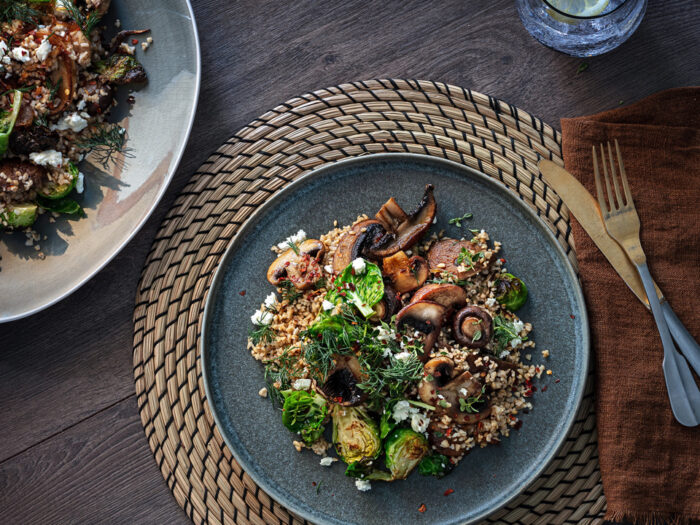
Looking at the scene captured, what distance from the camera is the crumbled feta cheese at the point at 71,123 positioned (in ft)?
7.91

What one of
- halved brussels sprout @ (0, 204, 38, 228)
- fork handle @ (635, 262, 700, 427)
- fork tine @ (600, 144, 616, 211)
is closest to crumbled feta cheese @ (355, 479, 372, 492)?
fork handle @ (635, 262, 700, 427)

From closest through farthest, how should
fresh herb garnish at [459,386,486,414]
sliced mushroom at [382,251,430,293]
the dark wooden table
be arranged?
fresh herb garnish at [459,386,486,414] → sliced mushroom at [382,251,430,293] → the dark wooden table

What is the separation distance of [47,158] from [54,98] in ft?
0.85

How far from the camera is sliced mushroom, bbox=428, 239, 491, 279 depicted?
2.29 metres

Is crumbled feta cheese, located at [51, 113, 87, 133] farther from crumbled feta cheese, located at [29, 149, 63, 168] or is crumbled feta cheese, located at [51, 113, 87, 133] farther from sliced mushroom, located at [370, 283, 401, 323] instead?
sliced mushroom, located at [370, 283, 401, 323]

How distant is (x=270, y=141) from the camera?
8.31ft

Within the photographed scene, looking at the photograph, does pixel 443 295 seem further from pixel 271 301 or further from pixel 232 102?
pixel 232 102

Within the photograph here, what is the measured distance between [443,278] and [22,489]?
83.8 inches

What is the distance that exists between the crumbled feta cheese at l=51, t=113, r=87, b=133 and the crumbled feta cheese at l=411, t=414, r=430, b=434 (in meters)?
1.83

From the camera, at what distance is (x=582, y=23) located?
95.8 inches

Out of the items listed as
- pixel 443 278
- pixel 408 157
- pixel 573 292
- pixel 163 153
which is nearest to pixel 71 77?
pixel 163 153

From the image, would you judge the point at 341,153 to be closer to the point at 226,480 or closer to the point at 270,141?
the point at 270,141

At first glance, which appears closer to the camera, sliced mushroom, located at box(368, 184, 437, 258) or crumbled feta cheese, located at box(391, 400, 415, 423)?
crumbled feta cheese, located at box(391, 400, 415, 423)

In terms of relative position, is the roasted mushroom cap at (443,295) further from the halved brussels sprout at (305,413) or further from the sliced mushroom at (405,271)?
the halved brussels sprout at (305,413)
